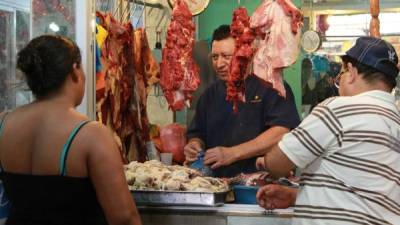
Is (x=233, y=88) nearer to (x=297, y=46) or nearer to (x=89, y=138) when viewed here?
(x=297, y=46)

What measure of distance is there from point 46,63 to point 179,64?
5.19 ft

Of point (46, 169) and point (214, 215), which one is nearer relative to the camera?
point (46, 169)

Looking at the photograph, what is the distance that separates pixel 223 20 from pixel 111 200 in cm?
441

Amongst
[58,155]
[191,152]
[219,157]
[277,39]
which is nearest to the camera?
[58,155]

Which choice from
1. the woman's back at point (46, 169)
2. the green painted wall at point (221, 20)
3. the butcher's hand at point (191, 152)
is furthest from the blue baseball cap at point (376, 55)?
the green painted wall at point (221, 20)

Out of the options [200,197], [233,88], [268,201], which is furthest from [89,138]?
[233,88]

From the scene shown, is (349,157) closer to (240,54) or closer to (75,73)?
(75,73)

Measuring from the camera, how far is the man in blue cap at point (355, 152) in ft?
7.99

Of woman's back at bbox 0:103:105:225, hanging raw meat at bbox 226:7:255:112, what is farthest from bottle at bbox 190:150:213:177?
woman's back at bbox 0:103:105:225

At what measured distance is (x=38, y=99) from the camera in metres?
2.51

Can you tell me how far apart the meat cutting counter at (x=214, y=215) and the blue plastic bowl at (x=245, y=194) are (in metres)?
0.11

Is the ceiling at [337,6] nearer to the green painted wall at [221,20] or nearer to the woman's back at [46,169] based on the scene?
the green painted wall at [221,20]

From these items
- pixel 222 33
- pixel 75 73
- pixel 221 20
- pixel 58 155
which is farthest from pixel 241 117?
pixel 221 20

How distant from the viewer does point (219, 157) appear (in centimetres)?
379
